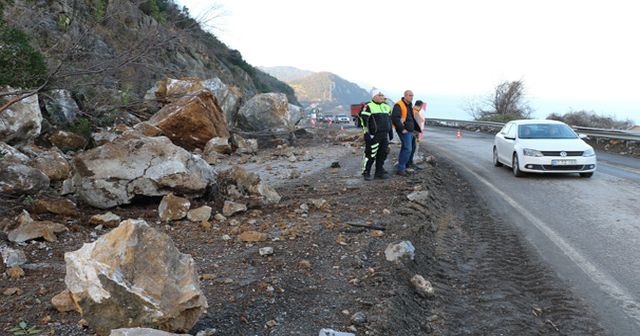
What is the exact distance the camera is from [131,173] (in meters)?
7.45

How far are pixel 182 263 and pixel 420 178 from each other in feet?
24.6

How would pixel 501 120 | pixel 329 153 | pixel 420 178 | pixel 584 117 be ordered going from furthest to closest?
pixel 501 120, pixel 584 117, pixel 329 153, pixel 420 178

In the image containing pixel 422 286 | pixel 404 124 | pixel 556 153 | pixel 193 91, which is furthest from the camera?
pixel 193 91

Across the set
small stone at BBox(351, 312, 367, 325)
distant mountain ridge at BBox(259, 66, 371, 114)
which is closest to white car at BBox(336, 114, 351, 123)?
small stone at BBox(351, 312, 367, 325)

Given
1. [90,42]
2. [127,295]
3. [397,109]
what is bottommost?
[127,295]

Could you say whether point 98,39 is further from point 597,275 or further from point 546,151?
point 546,151

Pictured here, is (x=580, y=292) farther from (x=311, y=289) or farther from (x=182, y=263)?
(x=182, y=263)

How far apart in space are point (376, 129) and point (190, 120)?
6.81m

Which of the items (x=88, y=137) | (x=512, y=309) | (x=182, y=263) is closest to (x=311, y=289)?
(x=182, y=263)

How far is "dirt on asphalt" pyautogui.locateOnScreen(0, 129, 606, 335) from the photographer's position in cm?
413

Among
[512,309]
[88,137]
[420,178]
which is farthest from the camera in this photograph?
[88,137]

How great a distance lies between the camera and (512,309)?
4.71m

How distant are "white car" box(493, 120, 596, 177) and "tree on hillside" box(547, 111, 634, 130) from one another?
19.1 metres

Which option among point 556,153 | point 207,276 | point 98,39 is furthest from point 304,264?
point 556,153
